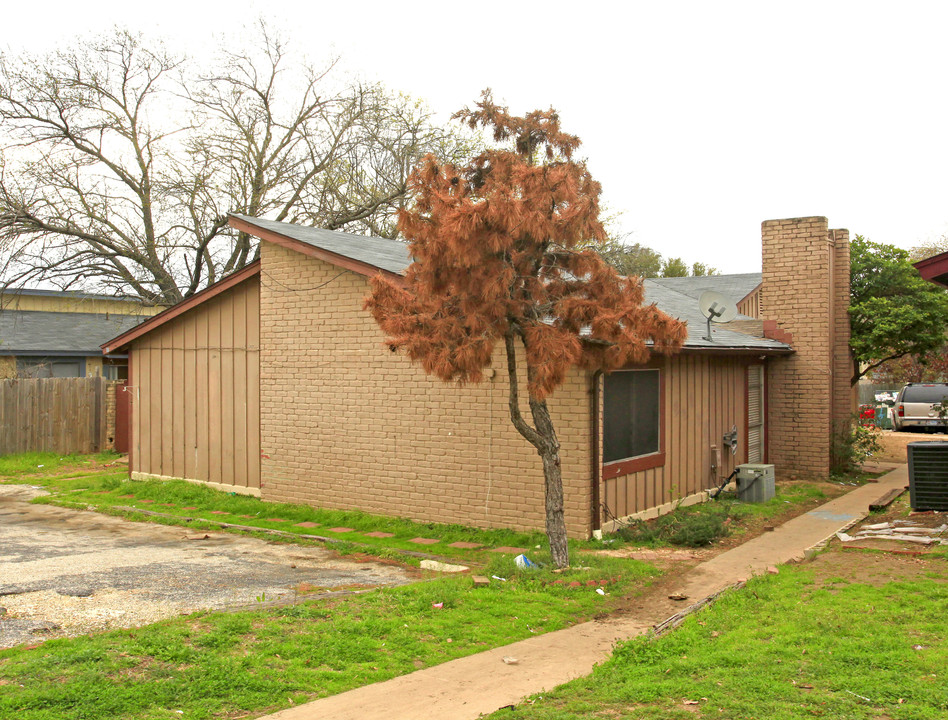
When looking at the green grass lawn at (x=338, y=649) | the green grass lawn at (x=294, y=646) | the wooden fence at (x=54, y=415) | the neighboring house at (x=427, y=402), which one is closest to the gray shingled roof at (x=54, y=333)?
the wooden fence at (x=54, y=415)

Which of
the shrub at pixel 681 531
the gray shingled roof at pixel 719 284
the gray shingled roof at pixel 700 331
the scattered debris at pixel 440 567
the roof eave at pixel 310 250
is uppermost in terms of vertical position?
the gray shingled roof at pixel 719 284

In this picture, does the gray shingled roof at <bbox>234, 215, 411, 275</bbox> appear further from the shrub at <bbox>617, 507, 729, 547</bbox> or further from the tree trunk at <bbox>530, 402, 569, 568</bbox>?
the shrub at <bbox>617, 507, 729, 547</bbox>

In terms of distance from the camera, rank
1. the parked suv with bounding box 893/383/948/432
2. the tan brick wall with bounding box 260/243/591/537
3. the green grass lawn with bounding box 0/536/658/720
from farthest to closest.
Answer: the parked suv with bounding box 893/383/948/432 → the tan brick wall with bounding box 260/243/591/537 → the green grass lawn with bounding box 0/536/658/720

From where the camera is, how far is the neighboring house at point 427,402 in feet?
37.3

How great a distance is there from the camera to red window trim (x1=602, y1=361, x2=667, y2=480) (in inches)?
437

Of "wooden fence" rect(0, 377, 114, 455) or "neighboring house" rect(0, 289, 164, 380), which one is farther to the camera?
"neighboring house" rect(0, 289, 164, 380)

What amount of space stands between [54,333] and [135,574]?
2180 cm

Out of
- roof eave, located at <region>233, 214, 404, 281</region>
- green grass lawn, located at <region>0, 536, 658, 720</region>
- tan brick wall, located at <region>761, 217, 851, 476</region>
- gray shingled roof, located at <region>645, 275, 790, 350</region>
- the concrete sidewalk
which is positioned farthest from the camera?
tan brick wall, located at <region>761, 217, 851, 476</region>

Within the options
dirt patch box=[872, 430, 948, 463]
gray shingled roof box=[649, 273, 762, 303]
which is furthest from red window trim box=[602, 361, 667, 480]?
gray shingled roof box=[649, 273, 762, 303]

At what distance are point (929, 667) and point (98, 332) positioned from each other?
29.0m

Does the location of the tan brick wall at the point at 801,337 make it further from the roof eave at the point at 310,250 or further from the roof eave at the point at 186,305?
the roof eave at the point at 186,305

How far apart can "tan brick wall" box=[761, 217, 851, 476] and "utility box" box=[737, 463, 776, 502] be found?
3.44 meters

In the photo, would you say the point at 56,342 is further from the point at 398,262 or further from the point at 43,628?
the point at 43,628

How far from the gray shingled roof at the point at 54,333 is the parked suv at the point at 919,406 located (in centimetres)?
2535
